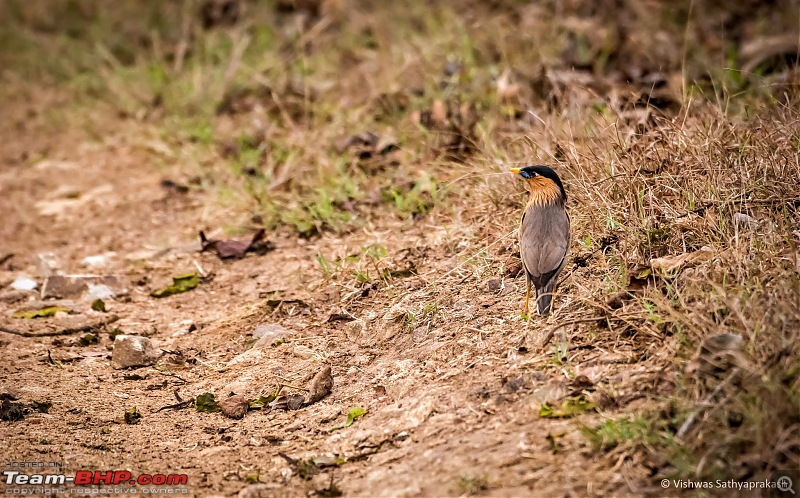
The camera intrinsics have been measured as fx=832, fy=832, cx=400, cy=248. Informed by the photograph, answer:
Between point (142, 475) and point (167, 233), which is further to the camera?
point (167, 233)

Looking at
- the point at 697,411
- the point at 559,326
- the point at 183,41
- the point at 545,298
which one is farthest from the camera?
the point at 183,41

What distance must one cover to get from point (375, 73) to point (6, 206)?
281cm

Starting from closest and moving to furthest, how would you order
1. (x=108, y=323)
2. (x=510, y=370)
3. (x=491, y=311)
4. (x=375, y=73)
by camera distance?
(x=510, y=370)
(x=491, y=311)
(x=108, y=323)
(x=375, y=73)

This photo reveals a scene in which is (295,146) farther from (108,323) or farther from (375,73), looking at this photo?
(108,323)

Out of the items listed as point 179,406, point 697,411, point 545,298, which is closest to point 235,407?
point 179,406

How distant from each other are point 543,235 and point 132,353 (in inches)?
77.5

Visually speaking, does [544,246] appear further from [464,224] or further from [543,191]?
[464,224]

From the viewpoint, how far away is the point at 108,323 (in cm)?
435

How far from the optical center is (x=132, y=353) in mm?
3881

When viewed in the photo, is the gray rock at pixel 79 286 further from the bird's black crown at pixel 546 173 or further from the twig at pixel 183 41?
the twig at pixel 183 41

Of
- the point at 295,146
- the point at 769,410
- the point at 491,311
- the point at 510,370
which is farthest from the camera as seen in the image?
the point at 295,146

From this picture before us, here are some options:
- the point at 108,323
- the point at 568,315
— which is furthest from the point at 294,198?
the point at 568,315

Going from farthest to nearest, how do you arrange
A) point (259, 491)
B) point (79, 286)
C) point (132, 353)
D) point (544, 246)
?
point (79, 286), point (132, 353), point (544, 246), point (259, 491)

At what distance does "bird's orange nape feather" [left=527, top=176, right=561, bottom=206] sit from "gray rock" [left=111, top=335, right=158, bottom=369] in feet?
6.25
